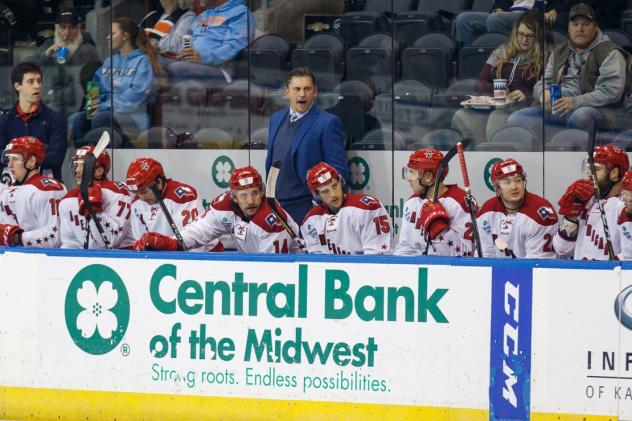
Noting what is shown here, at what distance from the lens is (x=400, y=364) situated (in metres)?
6.87

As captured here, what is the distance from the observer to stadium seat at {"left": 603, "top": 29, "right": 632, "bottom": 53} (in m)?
9.38

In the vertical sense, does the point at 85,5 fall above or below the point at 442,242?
above

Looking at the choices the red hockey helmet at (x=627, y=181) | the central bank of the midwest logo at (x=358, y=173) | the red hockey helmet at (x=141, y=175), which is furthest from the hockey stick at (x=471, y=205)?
the red hockey helmet at (x=141, y=175)

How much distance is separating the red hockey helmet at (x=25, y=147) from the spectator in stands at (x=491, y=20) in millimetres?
3086

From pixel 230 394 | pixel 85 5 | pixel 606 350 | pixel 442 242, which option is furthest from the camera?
pixel 85 5

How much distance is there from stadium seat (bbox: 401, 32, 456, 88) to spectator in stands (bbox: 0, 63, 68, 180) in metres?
2.76

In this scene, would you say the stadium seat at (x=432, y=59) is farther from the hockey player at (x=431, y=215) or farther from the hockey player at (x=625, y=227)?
the hockey player at (x=625, y=227)

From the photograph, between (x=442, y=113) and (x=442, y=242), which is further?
(x=442, y=113)

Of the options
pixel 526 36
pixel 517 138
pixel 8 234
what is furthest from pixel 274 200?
pixel 526 36

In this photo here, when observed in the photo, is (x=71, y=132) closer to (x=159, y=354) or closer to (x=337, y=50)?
(x=337, y=50)

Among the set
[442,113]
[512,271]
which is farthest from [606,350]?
[442,113]

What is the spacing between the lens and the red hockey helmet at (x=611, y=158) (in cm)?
849

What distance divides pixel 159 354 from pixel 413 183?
2.43 meters

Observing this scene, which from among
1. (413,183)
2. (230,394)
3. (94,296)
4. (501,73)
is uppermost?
(501,73)
